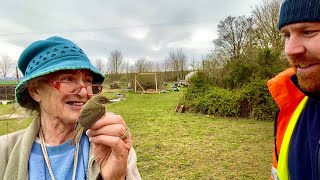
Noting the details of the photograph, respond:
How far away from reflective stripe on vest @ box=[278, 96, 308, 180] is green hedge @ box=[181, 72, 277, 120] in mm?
11571

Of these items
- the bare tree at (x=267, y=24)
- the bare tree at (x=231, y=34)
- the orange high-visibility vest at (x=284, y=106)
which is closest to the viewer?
the orange high-visibility vest at (x=284, y=106)

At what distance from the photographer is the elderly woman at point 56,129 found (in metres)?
2.04

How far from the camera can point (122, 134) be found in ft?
5.73

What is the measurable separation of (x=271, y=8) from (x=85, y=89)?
81.0ft

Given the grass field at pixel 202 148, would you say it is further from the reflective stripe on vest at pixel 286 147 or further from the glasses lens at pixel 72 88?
the reflective stripe on vest at pixel 286 147

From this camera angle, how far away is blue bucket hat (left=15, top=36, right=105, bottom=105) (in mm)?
2096

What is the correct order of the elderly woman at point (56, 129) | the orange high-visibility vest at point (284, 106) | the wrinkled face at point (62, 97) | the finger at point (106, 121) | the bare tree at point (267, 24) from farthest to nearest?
the bare tree at point (267, 24), the orange high-visibility vest at point (284, 106), the wrinkled face at point (62, 97), the elderly woman at point (56, 129), the finger at point (106, 121)

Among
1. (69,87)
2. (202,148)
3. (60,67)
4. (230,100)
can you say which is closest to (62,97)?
(69,87)

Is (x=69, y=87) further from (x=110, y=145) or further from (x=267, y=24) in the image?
(x=267, y=24)

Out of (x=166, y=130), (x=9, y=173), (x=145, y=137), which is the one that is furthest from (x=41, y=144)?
(x=166, y=130)

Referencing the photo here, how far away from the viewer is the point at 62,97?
216 cm

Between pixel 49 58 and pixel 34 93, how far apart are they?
Result: 0.41 meters

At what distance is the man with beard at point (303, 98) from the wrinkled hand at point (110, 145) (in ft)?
3.90

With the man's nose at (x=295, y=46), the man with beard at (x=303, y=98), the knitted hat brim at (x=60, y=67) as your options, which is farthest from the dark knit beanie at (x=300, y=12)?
the knitted hat brim at (x=60, y=67)
